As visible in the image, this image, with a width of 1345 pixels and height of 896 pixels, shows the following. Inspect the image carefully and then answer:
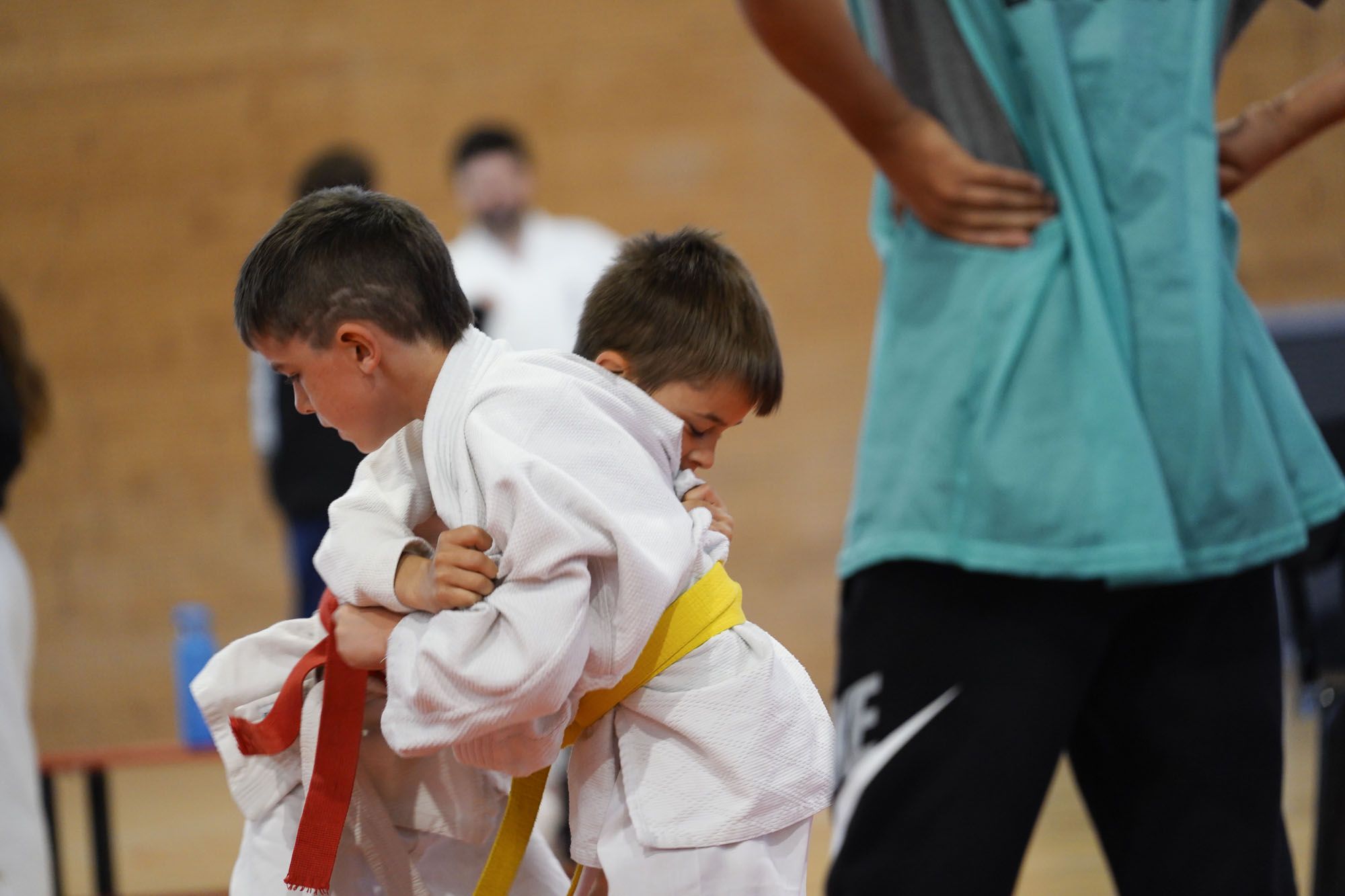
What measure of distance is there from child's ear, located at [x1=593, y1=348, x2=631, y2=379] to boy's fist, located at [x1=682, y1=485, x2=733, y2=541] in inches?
4.5

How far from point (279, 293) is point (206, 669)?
375mm

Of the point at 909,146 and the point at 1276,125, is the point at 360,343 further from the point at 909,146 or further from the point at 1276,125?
the point at 1276,125

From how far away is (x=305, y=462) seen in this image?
3.95 metres

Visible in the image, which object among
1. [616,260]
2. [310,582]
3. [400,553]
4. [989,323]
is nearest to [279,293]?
[400,553]

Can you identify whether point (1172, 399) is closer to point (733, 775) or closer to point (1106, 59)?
point (1106, 59)

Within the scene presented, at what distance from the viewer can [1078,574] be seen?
1272 millimetres

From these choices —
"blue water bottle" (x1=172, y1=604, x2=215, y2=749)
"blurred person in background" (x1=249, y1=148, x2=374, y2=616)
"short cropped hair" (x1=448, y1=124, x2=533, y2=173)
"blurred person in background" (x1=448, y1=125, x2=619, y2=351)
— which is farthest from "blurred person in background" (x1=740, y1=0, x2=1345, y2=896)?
"short cropped hair" (x1=448, y1=124, x2=533, y2=173)

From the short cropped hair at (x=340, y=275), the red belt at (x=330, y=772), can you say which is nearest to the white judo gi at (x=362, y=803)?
the red belt at (x=330, y=772)

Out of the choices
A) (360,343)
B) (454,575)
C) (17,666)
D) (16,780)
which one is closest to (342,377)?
(360,343)

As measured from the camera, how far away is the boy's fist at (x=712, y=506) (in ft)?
3.76

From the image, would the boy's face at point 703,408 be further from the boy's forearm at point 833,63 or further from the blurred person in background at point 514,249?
the blurred person in background at point 514,249

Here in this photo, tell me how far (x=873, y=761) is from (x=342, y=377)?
657 millimetres

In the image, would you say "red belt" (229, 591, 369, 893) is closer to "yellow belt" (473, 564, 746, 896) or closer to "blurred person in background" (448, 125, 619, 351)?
"yellow belt" (473, 564, 746, 896)

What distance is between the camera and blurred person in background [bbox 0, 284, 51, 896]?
6.46ft
